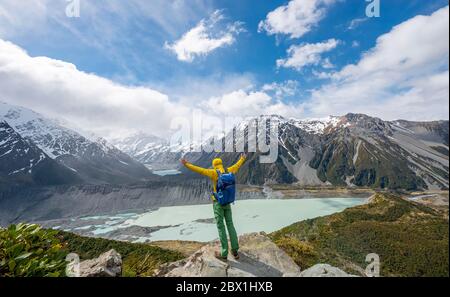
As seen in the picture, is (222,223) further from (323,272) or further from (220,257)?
(323,272)

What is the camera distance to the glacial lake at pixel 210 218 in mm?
89125

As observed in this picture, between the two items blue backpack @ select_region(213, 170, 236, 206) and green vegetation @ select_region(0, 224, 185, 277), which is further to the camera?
blue backpack @ select_region(213, 170, 236, 206)

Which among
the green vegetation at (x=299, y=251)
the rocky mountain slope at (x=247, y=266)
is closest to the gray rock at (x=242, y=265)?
the rocky mountain slope at (x=247, y=266)

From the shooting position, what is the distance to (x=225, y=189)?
200 inches

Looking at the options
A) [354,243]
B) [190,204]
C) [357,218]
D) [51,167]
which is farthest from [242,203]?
[51,167]

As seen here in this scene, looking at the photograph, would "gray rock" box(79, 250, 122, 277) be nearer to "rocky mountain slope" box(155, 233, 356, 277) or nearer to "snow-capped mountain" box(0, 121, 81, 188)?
"rocky mountain slope" box(155, 233, 356, 277)

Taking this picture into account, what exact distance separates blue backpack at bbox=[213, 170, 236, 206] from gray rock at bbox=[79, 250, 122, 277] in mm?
2372

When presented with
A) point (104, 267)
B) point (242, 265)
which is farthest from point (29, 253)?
point (242, 265)

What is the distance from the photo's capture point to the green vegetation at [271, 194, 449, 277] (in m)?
46.4

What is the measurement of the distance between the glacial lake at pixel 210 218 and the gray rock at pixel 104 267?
78.6 m

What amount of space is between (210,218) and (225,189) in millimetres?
106233

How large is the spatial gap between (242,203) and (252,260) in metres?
136

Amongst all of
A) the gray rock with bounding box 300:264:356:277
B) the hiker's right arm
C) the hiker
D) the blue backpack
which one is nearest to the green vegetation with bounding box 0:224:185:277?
the hiker

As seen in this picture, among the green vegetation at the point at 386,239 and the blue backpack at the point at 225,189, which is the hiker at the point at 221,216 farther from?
the green vegetation at the point at 386,239
